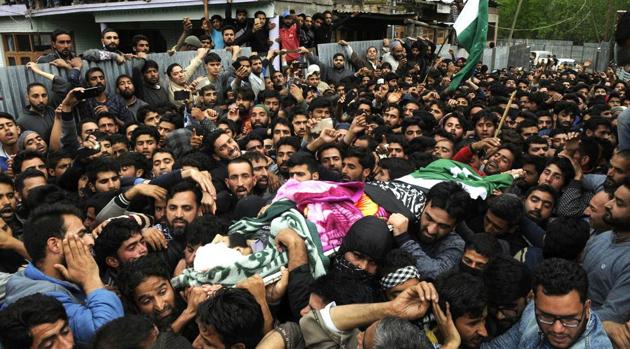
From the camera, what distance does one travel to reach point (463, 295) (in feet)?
7.19

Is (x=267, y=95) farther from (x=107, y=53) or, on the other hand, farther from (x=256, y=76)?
(x=107, y=53)

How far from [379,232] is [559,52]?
33.3 meters

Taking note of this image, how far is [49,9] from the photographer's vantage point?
52.7 feet

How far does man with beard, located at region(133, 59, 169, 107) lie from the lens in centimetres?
710

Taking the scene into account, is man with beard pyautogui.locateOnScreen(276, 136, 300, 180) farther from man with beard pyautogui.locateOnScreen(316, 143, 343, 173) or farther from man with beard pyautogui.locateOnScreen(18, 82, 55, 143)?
man with beard pyautogui.locateOnScreen(18, 82, 55, 143)

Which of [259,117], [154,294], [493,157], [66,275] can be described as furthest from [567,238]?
[259,117]

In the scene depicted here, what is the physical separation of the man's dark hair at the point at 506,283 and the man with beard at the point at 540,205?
1.28 metres

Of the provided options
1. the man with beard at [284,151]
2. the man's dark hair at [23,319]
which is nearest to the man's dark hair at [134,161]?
the man with beard at [284,151]

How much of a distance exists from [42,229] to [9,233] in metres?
0.80

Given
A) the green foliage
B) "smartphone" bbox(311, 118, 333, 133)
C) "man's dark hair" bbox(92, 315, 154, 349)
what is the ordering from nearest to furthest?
"man's dark hair" bbox(92, 315, 154, 349) → "smartphone" bbox(311, 118, 333, 133) → the green foliage

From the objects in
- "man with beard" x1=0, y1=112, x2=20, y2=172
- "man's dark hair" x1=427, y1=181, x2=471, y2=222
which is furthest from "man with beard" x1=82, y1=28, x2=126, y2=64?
"man's dark hair" x1=427, y1=181, x2=471, y2=222

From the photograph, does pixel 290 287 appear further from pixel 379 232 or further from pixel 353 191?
pixel 353 191

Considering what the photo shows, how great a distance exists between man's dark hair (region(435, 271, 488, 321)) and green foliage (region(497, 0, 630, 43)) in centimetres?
3896

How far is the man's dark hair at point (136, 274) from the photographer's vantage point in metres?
2.42
